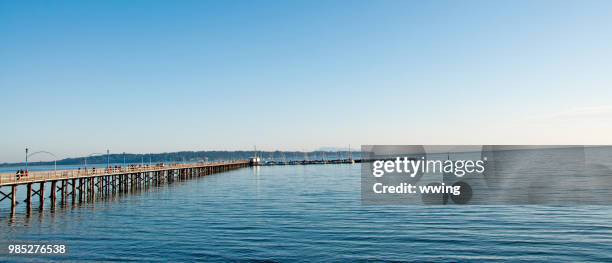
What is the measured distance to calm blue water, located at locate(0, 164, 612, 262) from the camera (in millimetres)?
23750

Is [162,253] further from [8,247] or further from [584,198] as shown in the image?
[584,198]

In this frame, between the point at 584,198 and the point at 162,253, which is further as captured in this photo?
the point at 584,198

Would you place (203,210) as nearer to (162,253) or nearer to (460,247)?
(162,253)

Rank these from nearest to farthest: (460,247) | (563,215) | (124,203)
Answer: (460,247) → (563,215) → (124,203)

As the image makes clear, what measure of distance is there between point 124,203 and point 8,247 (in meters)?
22.8

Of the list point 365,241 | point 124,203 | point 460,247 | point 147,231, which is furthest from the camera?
point 124,203

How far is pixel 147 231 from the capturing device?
30734mm

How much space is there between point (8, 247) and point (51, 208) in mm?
20297

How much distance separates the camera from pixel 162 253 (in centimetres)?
2431

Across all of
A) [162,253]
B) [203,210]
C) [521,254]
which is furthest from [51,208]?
[521,254]

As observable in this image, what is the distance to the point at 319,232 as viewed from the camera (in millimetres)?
29359

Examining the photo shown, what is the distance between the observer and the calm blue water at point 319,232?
77.9ft

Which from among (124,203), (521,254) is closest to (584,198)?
(521,254)

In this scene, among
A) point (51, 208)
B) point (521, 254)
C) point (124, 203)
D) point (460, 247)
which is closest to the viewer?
point (521, 254)
